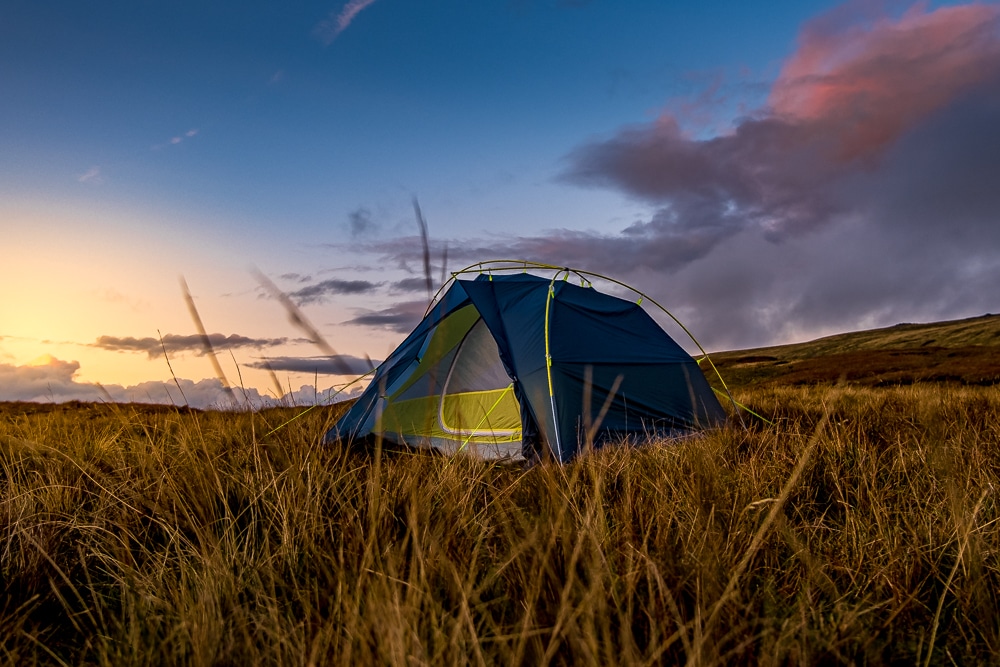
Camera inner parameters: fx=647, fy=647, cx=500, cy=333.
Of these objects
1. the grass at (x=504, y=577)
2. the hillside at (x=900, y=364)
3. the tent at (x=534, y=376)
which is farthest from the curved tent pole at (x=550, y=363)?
the hillside at (x=900, y=364)

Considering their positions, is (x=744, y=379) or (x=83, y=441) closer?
(x=83, y=441)

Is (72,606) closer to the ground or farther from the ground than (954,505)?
closer to the ground

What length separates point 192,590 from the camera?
7.33 ft

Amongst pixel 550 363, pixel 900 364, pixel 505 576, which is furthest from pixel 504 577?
pixel 900 364

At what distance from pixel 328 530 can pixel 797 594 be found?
1.82m

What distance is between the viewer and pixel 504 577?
2213 mm

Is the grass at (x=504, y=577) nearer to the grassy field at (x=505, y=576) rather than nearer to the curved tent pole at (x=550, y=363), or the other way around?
the grassy field at (x=505, y=576)

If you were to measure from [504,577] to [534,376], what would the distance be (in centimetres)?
390

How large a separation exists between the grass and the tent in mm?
2298

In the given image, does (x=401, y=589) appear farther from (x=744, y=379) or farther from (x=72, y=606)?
(x=744, y=379)

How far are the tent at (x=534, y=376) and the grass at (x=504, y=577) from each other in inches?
90.5

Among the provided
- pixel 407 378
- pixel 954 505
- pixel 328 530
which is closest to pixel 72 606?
pixel 328 530

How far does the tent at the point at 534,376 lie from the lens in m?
5.98

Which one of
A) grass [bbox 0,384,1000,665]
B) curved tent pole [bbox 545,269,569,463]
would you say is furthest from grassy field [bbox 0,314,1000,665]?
curved tent pole [bbox 545,269,569,463]
